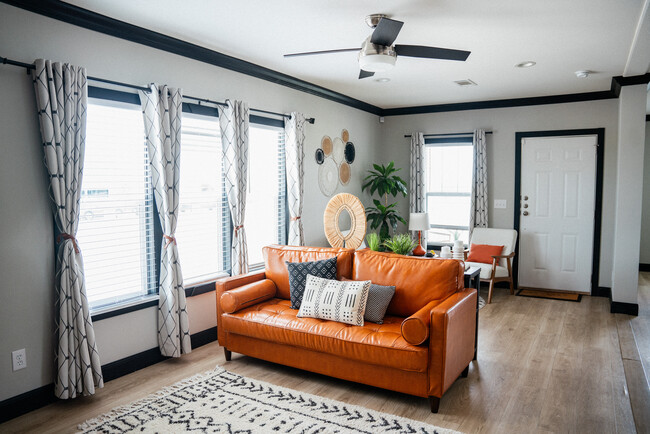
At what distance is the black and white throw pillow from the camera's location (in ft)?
10.8

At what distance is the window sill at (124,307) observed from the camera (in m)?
3.25

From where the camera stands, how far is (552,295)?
595 centimetres

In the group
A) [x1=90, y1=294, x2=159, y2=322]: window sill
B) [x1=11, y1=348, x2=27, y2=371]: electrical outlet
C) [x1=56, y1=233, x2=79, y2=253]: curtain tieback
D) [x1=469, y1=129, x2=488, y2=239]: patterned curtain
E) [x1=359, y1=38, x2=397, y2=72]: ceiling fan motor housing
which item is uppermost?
[x1=359, y1=38, x2=397, y2=72]: ceiling fan motor housing

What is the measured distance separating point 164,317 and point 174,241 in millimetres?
620

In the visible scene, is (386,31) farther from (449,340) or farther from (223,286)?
(223,286)

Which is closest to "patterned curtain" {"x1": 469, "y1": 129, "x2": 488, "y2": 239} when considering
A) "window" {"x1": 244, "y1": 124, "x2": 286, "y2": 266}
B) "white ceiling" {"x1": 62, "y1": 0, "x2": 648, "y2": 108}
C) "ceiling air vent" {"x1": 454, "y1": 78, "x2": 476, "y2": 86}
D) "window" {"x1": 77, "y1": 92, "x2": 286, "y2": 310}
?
"ceiling air vent" {"x1": 454, "y1": 78, "x2": 476, "y2": 86}

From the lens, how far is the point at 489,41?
375 centimetres

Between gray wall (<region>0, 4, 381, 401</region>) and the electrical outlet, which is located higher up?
gray wall (<region>0, 4, 381, 401</region>)

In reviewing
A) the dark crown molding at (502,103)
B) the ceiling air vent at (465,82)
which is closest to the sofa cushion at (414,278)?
the ceiling air vent at (465,82)

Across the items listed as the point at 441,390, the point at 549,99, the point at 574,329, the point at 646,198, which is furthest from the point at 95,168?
the point at 646,198

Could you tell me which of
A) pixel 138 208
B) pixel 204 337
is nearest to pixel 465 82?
pixel 138 208

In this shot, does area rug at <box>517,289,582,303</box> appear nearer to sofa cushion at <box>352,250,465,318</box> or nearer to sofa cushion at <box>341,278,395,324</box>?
sofa cushion at <box>352,250,465,318</box>

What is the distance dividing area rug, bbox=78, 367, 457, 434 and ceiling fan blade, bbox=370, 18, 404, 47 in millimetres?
2382

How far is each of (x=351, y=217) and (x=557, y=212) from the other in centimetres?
339
